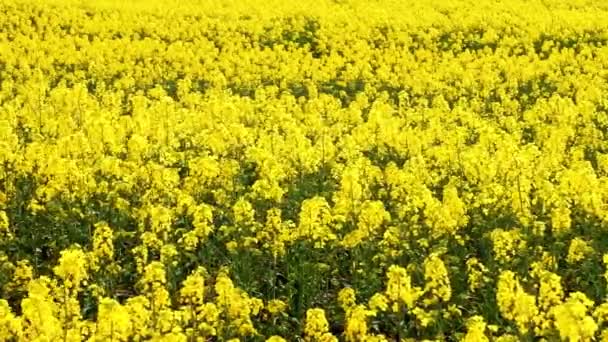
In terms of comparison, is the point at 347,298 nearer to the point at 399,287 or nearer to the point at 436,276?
the point at 399,287

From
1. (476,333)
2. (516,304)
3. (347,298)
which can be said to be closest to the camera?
(476,333)

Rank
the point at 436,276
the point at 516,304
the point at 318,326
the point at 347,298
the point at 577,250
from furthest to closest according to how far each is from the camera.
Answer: the point at 577,250
the point at 347,298
the point at 436,276
the point at 318,326
the point at 516,304

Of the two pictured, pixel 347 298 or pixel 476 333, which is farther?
pixel 347 298

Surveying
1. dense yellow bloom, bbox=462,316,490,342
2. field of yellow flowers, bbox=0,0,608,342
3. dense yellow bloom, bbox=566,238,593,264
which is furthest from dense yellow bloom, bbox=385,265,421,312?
dense yellow bloom, bbox=566,238,593,264

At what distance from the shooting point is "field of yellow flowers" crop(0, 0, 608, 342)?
21.4 feet

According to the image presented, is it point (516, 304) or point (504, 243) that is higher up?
point (516, 304)

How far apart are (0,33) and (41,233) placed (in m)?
15.4

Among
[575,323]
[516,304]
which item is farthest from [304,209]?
[575,323]

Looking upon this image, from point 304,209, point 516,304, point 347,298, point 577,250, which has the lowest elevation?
point 347,298

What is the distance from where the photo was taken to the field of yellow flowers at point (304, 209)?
6.52 metres

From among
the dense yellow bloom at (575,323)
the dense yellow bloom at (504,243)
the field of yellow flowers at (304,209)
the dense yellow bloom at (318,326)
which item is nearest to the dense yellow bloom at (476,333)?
the field of yellow flowers at (304,209)

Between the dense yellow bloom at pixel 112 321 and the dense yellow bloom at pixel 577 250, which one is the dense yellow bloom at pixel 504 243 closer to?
the dense yellow bloom at pixel 577 250

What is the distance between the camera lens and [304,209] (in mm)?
8055

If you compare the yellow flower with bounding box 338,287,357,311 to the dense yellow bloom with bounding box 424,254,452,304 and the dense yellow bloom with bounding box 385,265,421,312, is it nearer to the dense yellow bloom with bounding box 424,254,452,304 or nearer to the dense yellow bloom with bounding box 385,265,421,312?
the dense yellow bloom with bounding box 385,265,421,312
